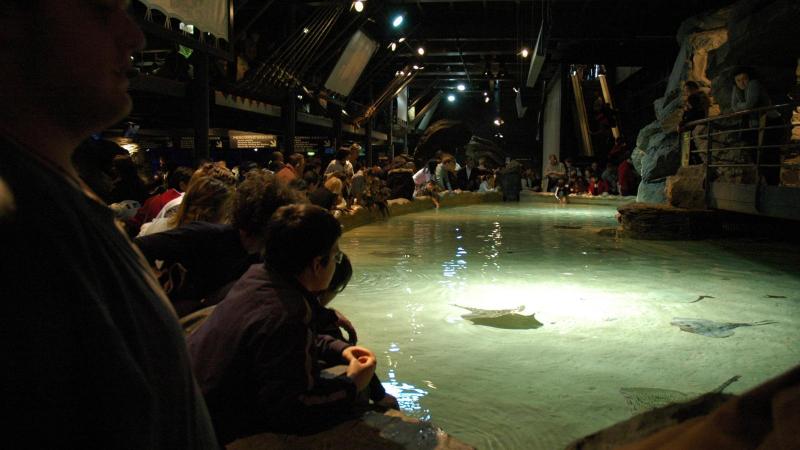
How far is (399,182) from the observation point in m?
15.6

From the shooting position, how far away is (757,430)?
23.6 inches

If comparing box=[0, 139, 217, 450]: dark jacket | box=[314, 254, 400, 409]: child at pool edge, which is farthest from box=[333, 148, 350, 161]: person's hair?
box=[0, 139, 217, 450]: dark jacket

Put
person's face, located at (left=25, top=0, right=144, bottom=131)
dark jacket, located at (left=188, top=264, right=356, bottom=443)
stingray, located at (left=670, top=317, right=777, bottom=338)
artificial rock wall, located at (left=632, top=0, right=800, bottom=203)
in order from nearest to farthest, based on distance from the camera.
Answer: person's face, located at (left=25, top=0, right=144, bottom=131) → dark jacket, located at (left=188, top=264, right=356, bottom=443) → stingray, located at (left=670, top=317, right=777, bottom=338) → artificial rock wall, located at (left=632, top=0, right=800, bottom=203)

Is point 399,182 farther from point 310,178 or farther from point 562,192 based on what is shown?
point 562,192

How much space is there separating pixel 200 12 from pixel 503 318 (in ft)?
23.2

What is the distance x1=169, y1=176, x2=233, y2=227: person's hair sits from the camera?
3416 millimetres

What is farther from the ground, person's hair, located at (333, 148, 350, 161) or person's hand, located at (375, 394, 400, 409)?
person's hair, located at (333, 148, 350, 161)

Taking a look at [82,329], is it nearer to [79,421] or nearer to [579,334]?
[79,421]

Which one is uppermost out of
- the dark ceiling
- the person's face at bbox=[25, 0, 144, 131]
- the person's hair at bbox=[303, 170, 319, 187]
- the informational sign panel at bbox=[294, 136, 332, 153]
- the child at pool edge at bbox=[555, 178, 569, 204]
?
the dark ceiling

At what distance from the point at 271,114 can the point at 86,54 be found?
14453 mm

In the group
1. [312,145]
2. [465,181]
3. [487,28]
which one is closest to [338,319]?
[312,145]

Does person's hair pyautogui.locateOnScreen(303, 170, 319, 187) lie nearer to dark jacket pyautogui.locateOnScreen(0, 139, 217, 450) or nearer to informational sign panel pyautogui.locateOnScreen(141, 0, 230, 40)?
informational sign panel pyautogui.locateOnScreen(141, 0, 230, 40)

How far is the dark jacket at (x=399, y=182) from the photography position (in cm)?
1559

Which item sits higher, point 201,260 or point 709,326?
point 201,260
